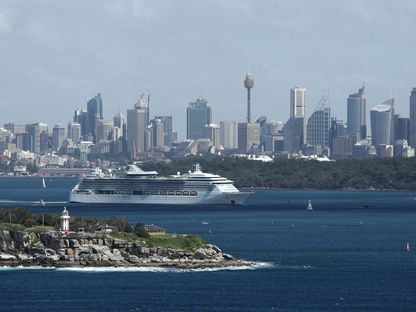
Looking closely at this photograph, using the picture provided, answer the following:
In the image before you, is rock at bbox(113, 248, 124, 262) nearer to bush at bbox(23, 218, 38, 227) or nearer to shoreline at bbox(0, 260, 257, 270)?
shoreline at bbox(0, 260, 257, 270)

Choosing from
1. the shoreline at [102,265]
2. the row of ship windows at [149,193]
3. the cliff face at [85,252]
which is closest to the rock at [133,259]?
the cliff face at [85,252]

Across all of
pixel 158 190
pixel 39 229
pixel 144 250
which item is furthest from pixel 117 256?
pixel 158 190

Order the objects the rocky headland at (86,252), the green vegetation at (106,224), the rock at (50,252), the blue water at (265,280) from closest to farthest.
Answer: the blue water at (265,280), the rocky headland at (86,252), the rock at (50,252), the green vegetation at (106,224)

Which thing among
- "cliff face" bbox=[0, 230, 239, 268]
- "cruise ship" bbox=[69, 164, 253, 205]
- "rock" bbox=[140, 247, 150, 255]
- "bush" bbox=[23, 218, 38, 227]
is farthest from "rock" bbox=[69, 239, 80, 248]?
"cruise ship" bbox=[69, 164, 253, 205]

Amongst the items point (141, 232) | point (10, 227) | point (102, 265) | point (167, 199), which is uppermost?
point (10, 227)

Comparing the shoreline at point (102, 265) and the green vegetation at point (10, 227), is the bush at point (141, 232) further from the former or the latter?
the green vegetation at point (10, 227)

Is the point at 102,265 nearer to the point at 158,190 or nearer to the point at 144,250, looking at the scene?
the point at 144,250

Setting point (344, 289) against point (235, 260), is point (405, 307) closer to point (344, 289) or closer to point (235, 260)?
point (344, 289)

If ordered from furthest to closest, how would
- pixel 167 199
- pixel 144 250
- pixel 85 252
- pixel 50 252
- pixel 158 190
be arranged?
pixel 158 190
pixel 167 199
pixel 144 250
pixel 50 252
pixel 85 252
